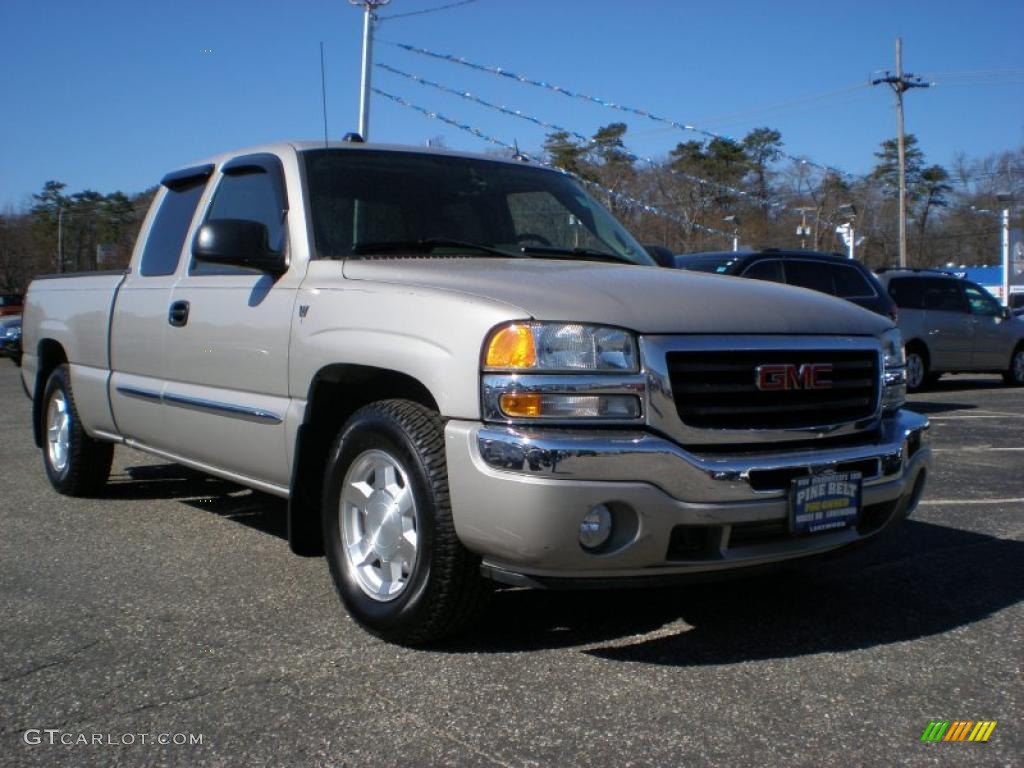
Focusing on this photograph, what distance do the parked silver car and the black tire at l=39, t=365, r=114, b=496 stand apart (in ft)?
38.8

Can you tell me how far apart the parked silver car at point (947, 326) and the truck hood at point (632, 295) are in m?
12.0

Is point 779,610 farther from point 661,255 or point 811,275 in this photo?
point 811,275

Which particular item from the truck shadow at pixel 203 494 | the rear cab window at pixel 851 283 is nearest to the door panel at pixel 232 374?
the truck shadow at pixel 203 494

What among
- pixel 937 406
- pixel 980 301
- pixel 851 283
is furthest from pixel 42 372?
Answer: pixel 980 301

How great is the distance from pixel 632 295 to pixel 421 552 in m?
1.09

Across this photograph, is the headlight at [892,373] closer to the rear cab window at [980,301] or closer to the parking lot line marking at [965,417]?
the parking lot line marking at [965,417]

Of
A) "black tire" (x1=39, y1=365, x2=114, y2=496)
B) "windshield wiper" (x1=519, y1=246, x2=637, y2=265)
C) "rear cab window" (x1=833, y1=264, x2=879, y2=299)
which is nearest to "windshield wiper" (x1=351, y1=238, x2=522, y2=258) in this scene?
"windshield wiper" (x1=519, y1=246, x2=637, y2=265)

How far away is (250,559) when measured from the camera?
4992 mm

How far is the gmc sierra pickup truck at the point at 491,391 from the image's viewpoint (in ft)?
10.9

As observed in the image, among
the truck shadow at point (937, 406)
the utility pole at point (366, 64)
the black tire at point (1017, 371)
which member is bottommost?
the truck shadow at point (937, 406)

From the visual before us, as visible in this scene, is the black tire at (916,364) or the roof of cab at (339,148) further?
the black tire at (916,364)

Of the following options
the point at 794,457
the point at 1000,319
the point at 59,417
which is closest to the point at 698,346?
the point at 794,457

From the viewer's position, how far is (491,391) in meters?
3.34

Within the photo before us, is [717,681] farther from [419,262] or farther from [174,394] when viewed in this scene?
[174,394]
